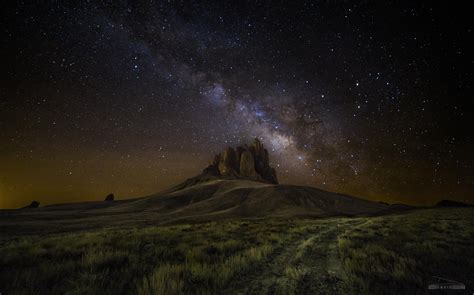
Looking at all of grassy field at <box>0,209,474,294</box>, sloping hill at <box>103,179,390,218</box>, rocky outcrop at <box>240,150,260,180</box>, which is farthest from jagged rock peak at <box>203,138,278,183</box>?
grassy field at <box>0,209,474,294</box>

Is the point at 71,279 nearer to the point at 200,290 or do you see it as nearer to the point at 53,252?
the point at 200,290

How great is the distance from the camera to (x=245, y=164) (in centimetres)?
16250

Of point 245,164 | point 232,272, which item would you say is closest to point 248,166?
point 245,164

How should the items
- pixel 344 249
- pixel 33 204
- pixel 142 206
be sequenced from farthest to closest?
pixel 33 204, pixel 142 206, pixel 344 249

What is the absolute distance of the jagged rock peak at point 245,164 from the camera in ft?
527

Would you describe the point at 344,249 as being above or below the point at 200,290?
below

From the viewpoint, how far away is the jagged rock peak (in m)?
161

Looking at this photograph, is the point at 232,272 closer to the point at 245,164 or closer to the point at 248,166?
the point at 248,166

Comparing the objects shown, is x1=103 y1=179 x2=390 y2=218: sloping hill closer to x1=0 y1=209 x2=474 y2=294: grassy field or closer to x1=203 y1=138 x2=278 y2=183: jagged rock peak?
x1=203 y1=138 x2=278 y2=183: jagged rock peak

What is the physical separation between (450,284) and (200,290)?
7282 millimetres

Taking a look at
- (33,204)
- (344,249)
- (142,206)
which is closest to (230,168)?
(142,206)

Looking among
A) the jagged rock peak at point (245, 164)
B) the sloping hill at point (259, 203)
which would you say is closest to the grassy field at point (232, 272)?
the sloping hill at point (259, 203)

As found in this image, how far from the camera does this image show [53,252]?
10.3 meters

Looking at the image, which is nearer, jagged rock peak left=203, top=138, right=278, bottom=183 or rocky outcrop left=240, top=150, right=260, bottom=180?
rocky outcrop left=240, top=150, right=260, bottom=180
